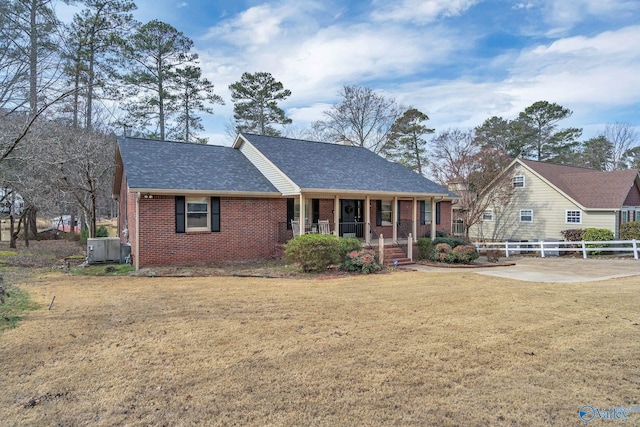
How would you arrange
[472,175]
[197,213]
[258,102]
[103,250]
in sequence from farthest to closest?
[258,102]
[472,175]
[103,250]
[197,213]

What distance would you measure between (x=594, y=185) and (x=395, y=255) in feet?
56.1

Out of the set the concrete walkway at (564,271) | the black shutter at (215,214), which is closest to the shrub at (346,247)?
the concrete walkway at (564,271)

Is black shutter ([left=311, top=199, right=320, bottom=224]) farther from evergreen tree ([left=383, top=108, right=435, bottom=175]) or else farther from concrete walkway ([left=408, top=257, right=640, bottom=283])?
evergreen tree ([left=383, top=108, right=435, bottom=175])

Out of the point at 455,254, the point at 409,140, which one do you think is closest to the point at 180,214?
the point at 455,254

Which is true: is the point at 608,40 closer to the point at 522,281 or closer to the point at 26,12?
the point at 522,281

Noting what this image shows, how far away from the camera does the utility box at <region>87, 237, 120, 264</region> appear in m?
12.7

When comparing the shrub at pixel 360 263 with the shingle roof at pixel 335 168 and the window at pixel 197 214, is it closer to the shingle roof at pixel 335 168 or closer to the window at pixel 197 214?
the shingle roof at pixel 335 168

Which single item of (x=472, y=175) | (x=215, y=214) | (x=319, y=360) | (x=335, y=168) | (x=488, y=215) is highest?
(x=472, y=175)

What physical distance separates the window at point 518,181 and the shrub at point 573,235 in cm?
452

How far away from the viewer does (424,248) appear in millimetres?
15273

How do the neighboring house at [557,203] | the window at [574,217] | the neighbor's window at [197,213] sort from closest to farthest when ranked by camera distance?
the neighbor's window at [197,213]
the neighboring house at [557,203]
the window at [574,217]

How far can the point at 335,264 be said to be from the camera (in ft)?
40.0

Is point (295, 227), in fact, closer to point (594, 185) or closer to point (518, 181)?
point (518, 181)

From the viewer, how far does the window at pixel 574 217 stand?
22109 millimetres
